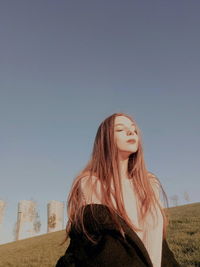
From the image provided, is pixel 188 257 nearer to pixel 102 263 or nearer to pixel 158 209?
pixel 158 209

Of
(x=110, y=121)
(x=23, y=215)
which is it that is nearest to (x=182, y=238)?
(x=110, y=121)

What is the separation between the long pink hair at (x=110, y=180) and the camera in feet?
9.45

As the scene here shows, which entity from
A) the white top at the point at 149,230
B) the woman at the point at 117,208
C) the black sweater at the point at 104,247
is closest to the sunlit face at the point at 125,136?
the woman at the point at 117,208

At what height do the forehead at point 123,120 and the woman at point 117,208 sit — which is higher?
the forehead at point 123,120

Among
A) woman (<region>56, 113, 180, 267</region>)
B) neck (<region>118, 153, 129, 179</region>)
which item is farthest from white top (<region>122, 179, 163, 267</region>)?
neck (<region>118, 153, 129, 179</region>)

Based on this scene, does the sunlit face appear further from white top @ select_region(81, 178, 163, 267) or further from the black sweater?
the black sweater

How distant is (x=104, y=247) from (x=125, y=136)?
1.37 meters

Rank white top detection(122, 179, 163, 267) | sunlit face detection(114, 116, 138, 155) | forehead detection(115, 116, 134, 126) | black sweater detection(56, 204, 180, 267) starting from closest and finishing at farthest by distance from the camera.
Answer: black sweater detection(56, 204, 180, 267) → white top detection(122, 179, 163, 267) → sunlit face detection(114, 116, 138, 155) → forehead detection(115, 116, 134, 126)

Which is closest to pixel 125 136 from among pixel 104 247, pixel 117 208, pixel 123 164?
pixel 123 164

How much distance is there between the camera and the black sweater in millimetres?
2436

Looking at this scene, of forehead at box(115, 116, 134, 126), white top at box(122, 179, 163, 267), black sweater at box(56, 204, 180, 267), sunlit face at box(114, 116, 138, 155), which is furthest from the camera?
forehead at box(115, 116, 134, 126)

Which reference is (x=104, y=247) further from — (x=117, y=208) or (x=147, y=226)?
(x=147, y=226)

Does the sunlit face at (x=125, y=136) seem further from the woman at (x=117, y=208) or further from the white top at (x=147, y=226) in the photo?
the white top at (x=147, y=226)

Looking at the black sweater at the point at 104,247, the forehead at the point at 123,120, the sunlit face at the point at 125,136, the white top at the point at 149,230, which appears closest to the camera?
the black sweater at the point at 104,247
